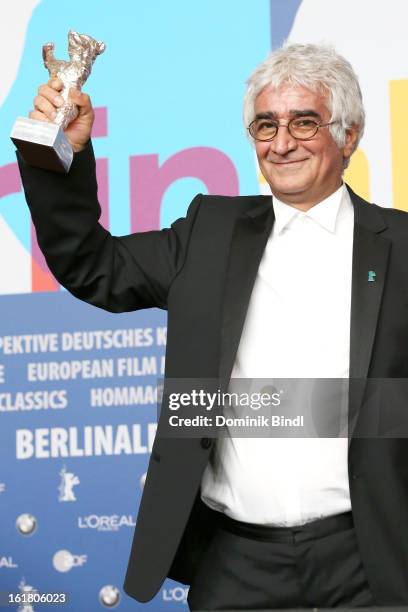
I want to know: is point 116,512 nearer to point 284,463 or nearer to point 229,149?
point 229,149

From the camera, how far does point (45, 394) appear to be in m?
3.85

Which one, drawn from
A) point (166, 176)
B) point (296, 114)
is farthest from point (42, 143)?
point (166, 176)

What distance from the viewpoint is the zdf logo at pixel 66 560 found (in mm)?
3811

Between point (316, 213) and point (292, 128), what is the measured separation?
0.62 ft

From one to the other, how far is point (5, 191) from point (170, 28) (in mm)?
881

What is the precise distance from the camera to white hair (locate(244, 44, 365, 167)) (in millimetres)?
2172

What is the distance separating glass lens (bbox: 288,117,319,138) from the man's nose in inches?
0.6

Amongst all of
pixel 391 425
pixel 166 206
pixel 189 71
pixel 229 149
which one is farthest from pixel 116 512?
pixel 391 425

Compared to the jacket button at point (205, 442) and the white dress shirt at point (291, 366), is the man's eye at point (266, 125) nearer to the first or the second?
the white dress shirt at point (291, 366)

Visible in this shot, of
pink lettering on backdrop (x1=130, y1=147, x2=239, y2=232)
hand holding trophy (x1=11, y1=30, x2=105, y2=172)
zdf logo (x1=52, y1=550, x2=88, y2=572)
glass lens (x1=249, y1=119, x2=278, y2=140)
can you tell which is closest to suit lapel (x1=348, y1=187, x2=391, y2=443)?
glass lens (x1=249, y1=119, x2=278, y2=140)

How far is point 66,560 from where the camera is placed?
12.6 feet

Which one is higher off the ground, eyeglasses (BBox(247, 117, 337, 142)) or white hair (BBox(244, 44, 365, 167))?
white hair (BBox(244, 44, 365, 167))

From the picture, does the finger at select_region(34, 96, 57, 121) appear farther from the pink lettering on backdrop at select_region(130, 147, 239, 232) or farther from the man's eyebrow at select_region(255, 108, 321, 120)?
the pink lettering on backdrop at select_region(130, 147, 239, 232)

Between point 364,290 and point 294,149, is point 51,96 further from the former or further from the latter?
point 364,290
